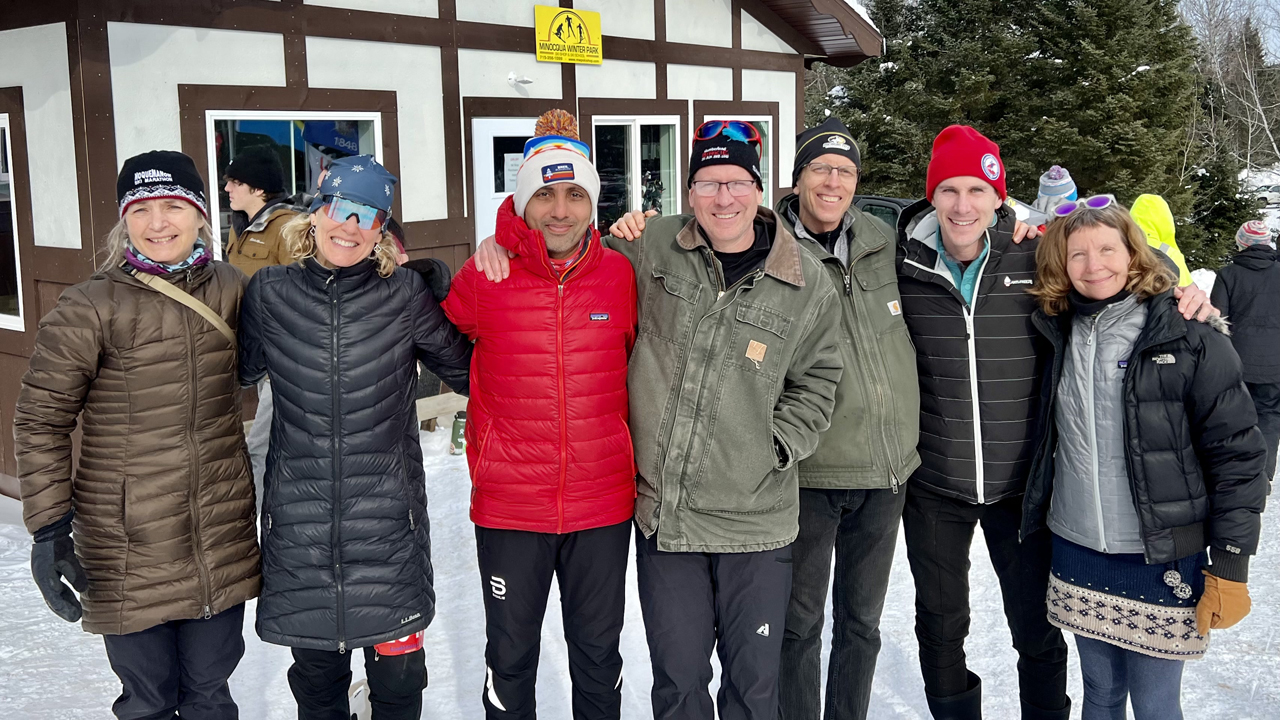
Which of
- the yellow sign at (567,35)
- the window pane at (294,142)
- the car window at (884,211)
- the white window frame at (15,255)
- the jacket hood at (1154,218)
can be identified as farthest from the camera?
the yellow sign at (567,35)

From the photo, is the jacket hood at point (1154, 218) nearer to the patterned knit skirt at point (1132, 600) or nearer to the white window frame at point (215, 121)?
the patterned knit skirt at point (1132, 600)

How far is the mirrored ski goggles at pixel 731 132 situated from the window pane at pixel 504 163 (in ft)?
16.9

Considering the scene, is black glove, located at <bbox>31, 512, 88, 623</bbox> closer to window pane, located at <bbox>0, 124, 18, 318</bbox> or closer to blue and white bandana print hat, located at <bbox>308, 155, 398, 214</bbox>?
blue and white bandana print hat, located at <bbox>308, 155, 398, 214</bbox>

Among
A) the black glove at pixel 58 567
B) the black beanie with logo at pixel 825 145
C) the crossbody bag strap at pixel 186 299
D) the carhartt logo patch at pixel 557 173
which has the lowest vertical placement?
the black glove at pixel 58 567

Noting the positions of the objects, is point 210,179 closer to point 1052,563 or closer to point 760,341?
point 760,341

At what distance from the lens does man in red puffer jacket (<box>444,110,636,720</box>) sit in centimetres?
271

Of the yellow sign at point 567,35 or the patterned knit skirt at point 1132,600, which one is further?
the yellow sign at point 567,35

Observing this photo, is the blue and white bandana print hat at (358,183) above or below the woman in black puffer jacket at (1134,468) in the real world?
above

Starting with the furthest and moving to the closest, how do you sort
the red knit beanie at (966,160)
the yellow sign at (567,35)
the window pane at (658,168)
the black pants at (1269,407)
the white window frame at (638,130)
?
the window pane at (658,168), the white window frame at (638,130), the yellow sign at (567,35), the black pants at (1269,407), the red knit beanie at (966,160)

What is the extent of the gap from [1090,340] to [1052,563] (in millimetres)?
682

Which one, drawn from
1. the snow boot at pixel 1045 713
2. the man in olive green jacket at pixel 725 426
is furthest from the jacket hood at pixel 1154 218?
the man in olive green jacket at pixel 725 426

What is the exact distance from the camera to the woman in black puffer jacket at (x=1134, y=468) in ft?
8.44

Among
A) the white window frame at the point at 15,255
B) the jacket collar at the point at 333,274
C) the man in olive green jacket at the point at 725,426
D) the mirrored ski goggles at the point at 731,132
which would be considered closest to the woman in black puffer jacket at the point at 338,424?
the jacket collar at the point at 333,274

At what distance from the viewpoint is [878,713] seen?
11.7 feet
